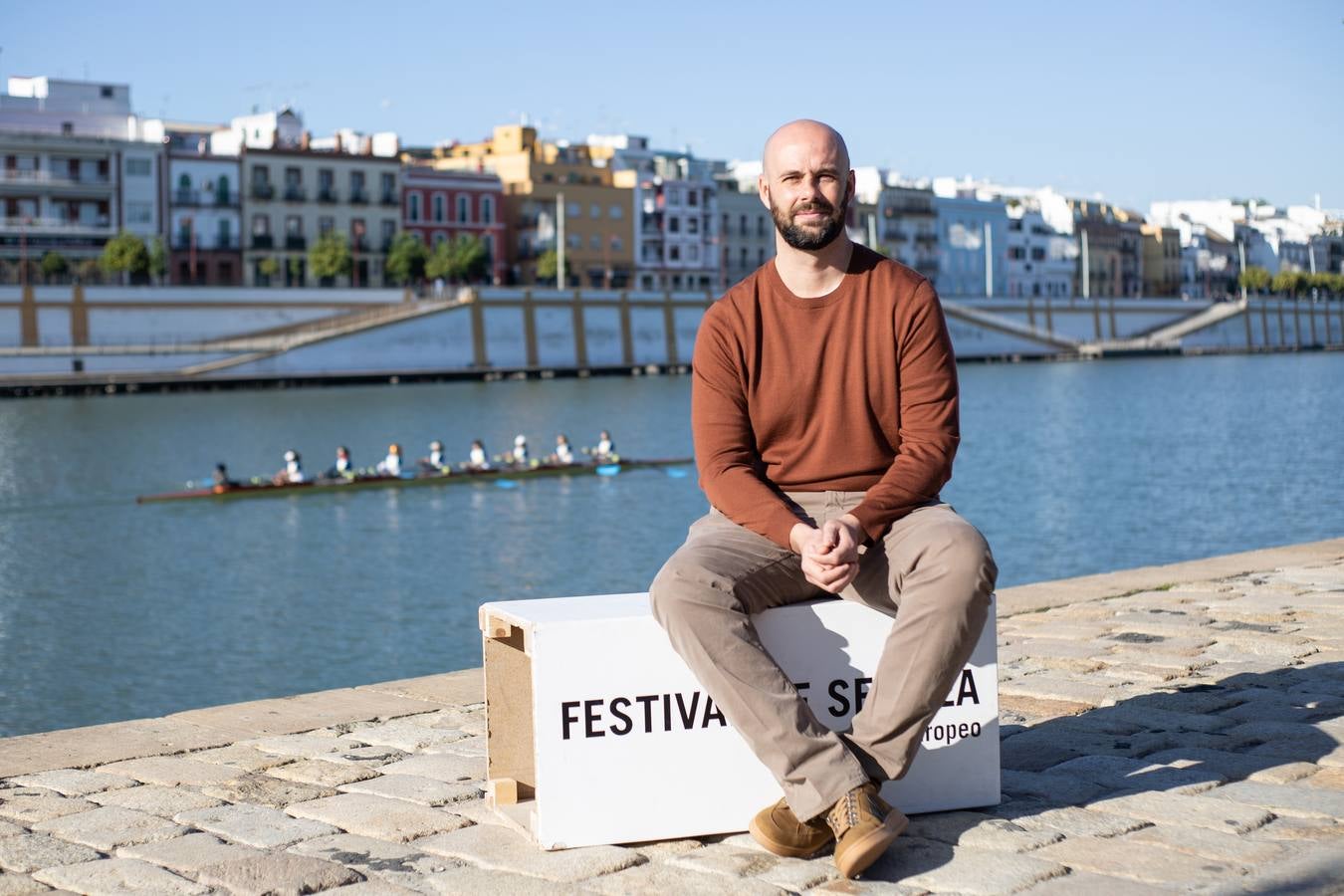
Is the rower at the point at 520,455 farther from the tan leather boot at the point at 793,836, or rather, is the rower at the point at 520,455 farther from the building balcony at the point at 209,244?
the building balcony at the point at 209,244

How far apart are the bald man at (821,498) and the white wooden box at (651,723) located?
130mm

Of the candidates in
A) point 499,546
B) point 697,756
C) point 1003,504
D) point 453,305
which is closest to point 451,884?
point 697,756

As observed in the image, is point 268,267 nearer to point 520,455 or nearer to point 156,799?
point 520,455

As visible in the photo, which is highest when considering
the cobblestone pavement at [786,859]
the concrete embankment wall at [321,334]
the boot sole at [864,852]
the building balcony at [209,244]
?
the building balcony at [209,244]

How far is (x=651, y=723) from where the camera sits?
4.44 metres

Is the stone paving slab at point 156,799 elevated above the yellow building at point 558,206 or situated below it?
below

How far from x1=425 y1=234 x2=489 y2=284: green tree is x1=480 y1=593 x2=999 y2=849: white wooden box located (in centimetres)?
7134

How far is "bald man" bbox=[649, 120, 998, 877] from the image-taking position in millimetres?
4254

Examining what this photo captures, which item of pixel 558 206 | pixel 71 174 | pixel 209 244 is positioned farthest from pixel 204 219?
pixel 558 206

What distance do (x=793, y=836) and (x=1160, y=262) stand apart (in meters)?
130

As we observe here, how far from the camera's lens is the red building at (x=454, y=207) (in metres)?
78.7

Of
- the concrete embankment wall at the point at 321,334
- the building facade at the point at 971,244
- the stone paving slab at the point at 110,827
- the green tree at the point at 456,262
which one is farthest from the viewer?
the building facade at the point at 971,244

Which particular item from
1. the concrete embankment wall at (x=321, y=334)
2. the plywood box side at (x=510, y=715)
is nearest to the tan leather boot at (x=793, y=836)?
the plywood box side at (x=510, y=715)

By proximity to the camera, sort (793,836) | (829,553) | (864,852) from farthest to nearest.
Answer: (829,553) < (793,836) < (864,852)
